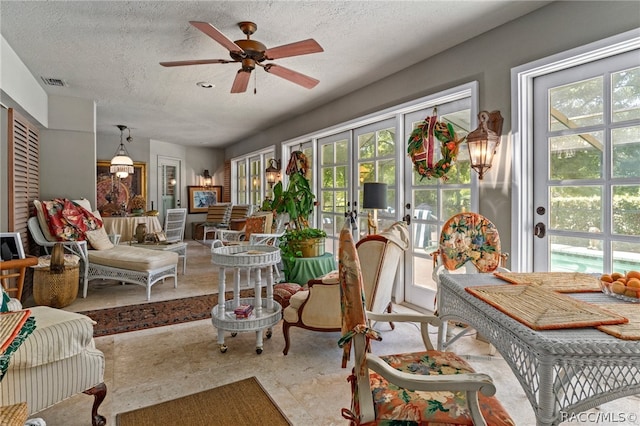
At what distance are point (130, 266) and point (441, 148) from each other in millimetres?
3616

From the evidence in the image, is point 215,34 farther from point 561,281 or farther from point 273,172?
point 273,172

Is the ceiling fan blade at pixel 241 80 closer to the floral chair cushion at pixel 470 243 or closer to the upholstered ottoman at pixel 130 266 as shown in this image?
the floral chair cushion at pixel 470 243

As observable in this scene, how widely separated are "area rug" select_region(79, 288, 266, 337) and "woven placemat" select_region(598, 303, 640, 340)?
10.1 feet

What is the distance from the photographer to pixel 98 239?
4.34 m

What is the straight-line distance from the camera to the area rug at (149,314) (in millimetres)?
3064

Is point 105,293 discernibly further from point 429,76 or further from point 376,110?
point 429,76

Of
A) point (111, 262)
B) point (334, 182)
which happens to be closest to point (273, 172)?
point (334, 182)

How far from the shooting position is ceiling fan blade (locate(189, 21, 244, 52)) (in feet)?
7.07

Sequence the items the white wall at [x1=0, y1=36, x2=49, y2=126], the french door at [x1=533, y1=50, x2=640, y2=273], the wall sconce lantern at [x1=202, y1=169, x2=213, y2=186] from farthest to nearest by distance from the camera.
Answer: the wall sconce lantern at [x1=202, y1=169, x2=213, y2=186] < the white wall at [x1=0, y1=36, x2=49, y2=126] < the french door at [x1=533, y1=50, x2=640, y2=273]

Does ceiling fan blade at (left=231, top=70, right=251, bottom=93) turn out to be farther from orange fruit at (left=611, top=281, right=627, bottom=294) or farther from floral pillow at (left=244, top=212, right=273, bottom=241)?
orange fruit at (left=611, top=281, right=627, bottom=294)

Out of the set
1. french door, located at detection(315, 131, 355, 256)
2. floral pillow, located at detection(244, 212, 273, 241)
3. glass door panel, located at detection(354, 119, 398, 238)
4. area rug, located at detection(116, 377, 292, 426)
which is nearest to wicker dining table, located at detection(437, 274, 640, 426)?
area rug, located at detection(116, 377, 292, 426)

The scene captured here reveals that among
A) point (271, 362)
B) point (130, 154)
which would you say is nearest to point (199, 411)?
point (271, 362)

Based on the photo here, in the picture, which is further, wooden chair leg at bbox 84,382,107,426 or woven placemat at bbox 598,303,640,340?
wooden chair leg at bbox 84,382,107,426

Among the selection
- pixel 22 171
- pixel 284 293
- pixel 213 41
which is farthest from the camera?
pixel 22 171
